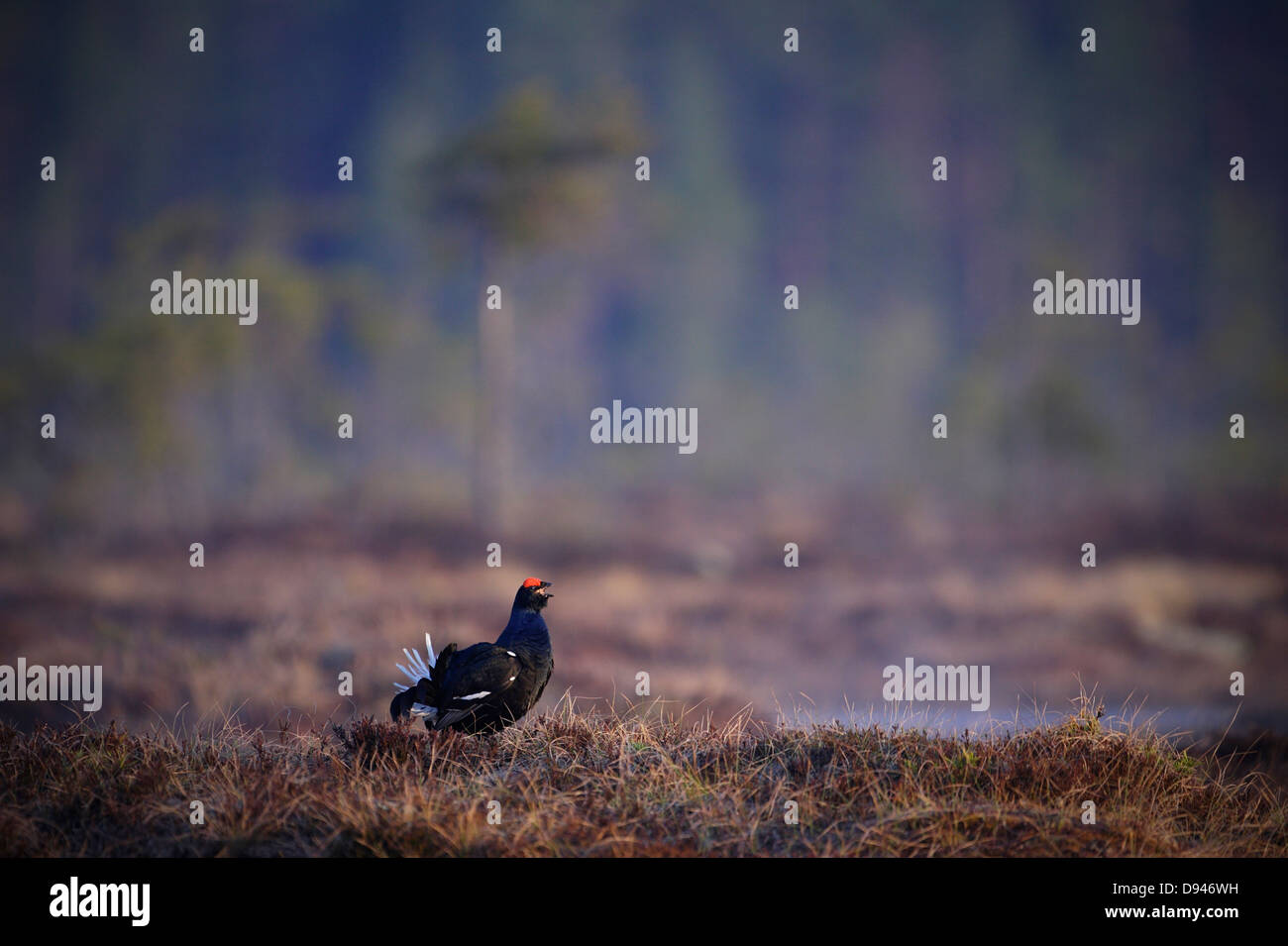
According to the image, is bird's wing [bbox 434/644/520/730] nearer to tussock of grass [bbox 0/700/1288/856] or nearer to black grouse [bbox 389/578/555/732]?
black grouse [bbox 389/578/555/732]

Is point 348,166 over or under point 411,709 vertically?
over

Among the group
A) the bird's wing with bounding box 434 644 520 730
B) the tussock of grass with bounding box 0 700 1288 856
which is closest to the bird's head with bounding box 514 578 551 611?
the bird's wing with bounding box 434 644 520 730

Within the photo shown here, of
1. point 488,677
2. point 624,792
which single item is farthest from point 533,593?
point 624,792

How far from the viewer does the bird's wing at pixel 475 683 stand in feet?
23.7

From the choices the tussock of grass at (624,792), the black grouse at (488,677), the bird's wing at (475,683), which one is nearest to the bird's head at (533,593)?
the black grouse at (488,677)

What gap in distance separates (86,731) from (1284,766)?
11.1 m

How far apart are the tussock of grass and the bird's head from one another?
1.07 m

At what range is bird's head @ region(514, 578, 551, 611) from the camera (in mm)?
7605

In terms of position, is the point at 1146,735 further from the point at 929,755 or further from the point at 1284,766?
the point at 1284,766

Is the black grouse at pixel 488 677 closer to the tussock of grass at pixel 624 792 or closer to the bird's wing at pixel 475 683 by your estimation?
the bird's wing at pixel 475 683

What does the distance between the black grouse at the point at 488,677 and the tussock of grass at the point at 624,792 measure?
24cm

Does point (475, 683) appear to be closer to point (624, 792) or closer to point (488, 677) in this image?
point (488, 677)
